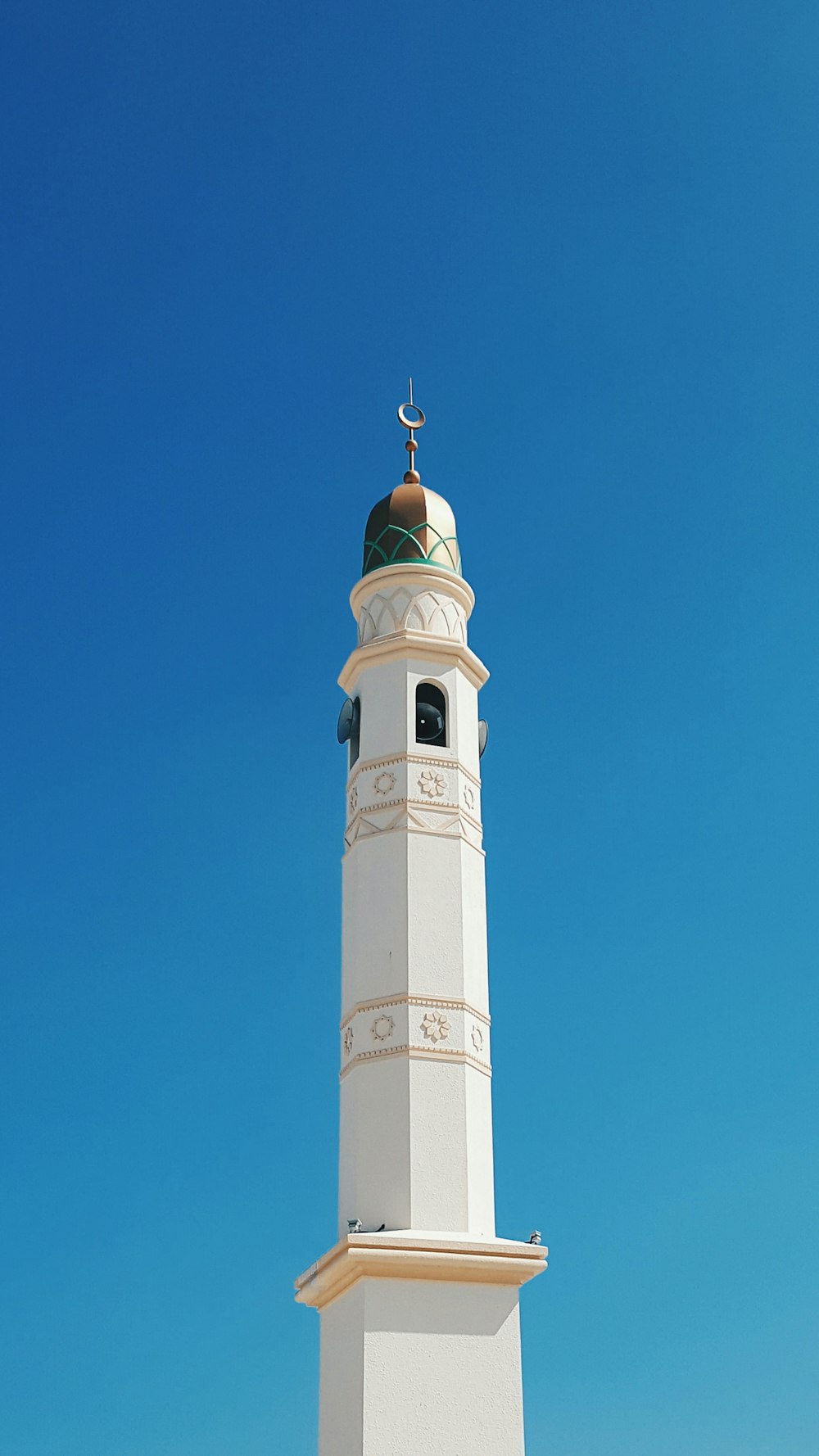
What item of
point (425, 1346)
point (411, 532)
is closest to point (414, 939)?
point (425, 1346)

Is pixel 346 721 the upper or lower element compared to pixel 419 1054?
upper

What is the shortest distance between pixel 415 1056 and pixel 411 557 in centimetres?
760

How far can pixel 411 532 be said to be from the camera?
2205cm

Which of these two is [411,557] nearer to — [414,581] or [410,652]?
[414,581]

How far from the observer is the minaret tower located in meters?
16.3

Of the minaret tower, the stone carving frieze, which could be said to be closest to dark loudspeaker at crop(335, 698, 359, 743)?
the minaret tower

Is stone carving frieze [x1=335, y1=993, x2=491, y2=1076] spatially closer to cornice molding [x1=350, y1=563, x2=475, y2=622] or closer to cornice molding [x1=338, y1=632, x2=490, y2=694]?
cornice molding [x1=338, y1=632, x2=490, y2=694]

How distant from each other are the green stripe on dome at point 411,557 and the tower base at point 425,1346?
31.9 ft

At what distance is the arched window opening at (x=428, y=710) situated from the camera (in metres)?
20.9

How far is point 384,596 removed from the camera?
21.6 meters

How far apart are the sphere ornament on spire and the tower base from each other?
982cm

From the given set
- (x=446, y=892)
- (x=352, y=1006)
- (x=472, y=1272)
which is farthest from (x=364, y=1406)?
(x=446, y=892)

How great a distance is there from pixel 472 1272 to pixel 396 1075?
2.49 m

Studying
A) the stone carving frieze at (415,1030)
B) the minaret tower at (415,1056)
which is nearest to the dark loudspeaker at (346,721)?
the minaret tower at (415,1056)
